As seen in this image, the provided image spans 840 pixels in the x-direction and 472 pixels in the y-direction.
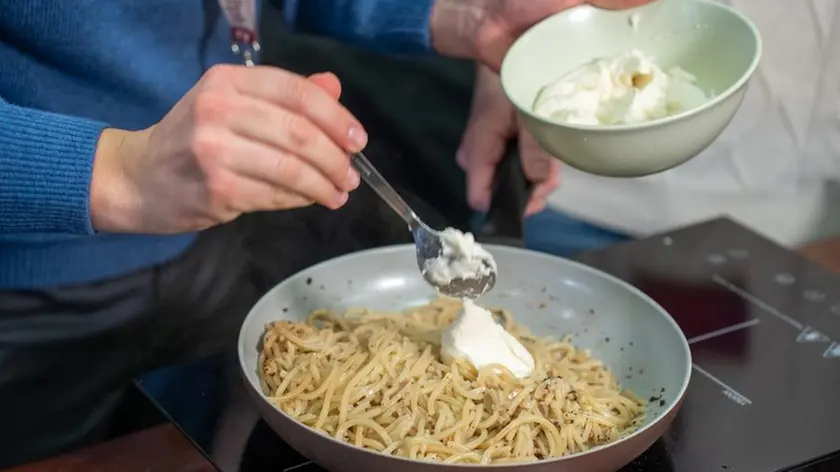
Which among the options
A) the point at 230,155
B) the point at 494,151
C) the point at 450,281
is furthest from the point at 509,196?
the point at 230,155

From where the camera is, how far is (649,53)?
1.15 m

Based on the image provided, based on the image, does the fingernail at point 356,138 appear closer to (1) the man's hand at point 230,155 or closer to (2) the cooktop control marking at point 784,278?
(1) the man's hand at point 230,155

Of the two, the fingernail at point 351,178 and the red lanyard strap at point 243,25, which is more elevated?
the fingernail at point 351,178

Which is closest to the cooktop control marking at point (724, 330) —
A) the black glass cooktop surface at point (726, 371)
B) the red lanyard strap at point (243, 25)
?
the black glass cooktop surface at point (726, 371)

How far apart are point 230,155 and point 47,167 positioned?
0.17 m

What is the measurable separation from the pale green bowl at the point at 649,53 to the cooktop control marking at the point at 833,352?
259mm

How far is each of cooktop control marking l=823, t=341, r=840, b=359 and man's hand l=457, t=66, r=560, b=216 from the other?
1.28 feet

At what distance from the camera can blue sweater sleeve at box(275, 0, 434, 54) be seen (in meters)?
1.32

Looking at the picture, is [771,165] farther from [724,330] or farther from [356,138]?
[356,138]

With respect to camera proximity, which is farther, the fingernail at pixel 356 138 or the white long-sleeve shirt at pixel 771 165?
the white long-sleeve shirt at pixel 771 165

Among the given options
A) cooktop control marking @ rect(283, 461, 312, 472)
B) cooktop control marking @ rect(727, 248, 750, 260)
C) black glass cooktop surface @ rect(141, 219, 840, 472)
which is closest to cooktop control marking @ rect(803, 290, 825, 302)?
black glass cooktop surface @ rect(141, 219, 840, 472)

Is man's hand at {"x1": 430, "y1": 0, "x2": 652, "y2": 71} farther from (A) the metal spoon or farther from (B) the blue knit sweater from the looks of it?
(A) the metal spoon

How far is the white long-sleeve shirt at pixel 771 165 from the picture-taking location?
1.49 m

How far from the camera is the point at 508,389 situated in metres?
0.96
